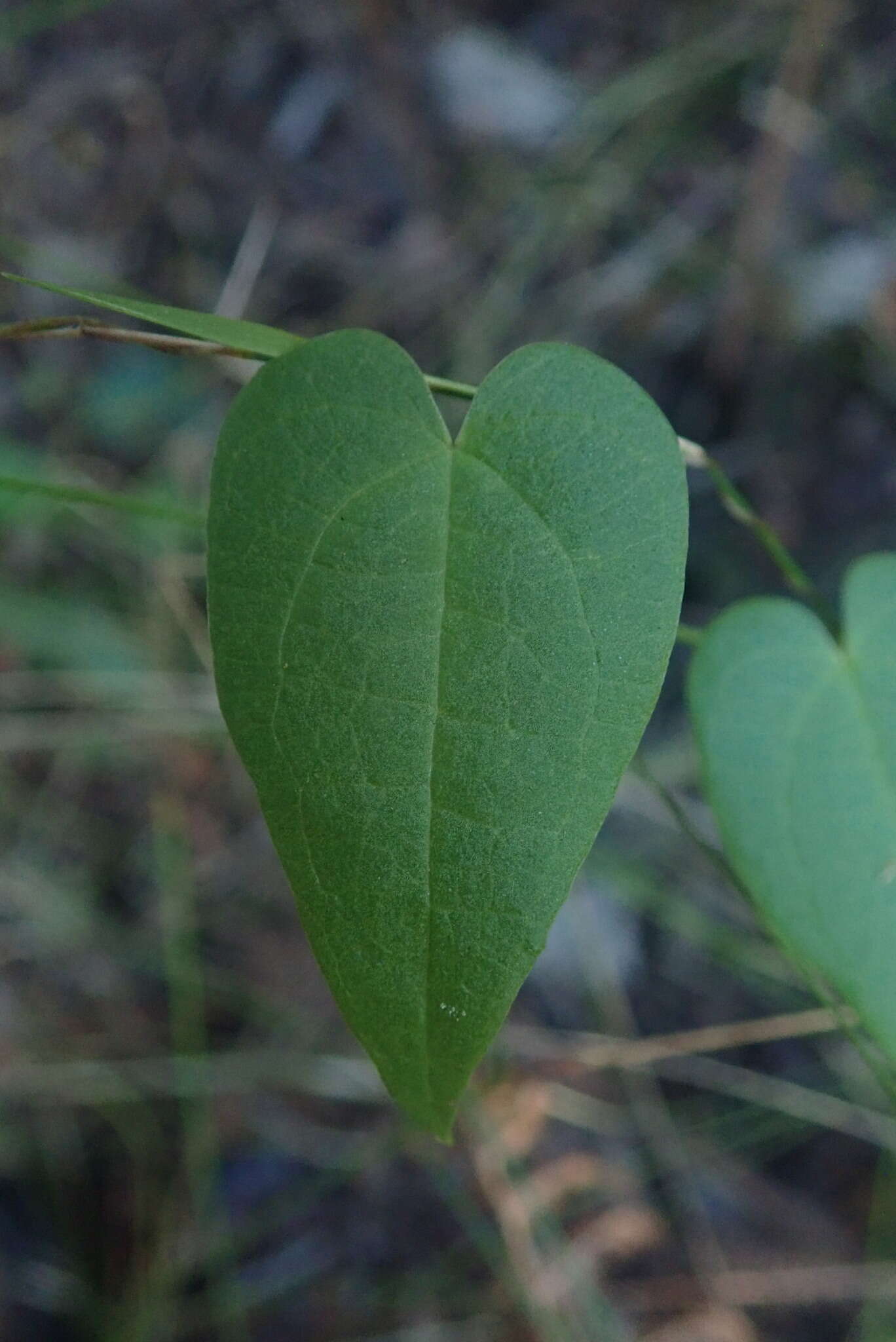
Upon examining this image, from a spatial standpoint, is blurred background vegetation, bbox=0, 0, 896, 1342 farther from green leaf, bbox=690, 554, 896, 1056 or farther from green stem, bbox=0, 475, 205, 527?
green leaf, bbox=690, 554, 896, 1056

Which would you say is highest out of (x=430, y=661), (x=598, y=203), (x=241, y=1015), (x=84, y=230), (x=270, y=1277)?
(x=430, y=661)

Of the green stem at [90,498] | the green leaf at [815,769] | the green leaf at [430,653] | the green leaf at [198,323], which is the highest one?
the green leaf at [198,323]

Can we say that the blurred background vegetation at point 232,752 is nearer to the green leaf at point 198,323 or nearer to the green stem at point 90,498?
the green stem at point 90,498

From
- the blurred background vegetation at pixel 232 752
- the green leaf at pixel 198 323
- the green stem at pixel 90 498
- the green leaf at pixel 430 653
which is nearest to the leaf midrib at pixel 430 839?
the green leaf at pixel 430 653

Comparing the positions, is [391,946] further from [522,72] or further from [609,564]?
[522,72]

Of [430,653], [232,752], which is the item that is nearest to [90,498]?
[430,653]

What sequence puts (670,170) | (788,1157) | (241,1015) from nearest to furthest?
(788,1157)
(241,1015)
(670,170)

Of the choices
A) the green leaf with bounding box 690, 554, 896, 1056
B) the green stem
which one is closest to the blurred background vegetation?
the green stem

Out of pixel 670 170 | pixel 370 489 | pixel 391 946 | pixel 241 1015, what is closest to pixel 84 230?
pixel 670 170

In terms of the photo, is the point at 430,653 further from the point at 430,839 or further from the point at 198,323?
the point at 198,323
